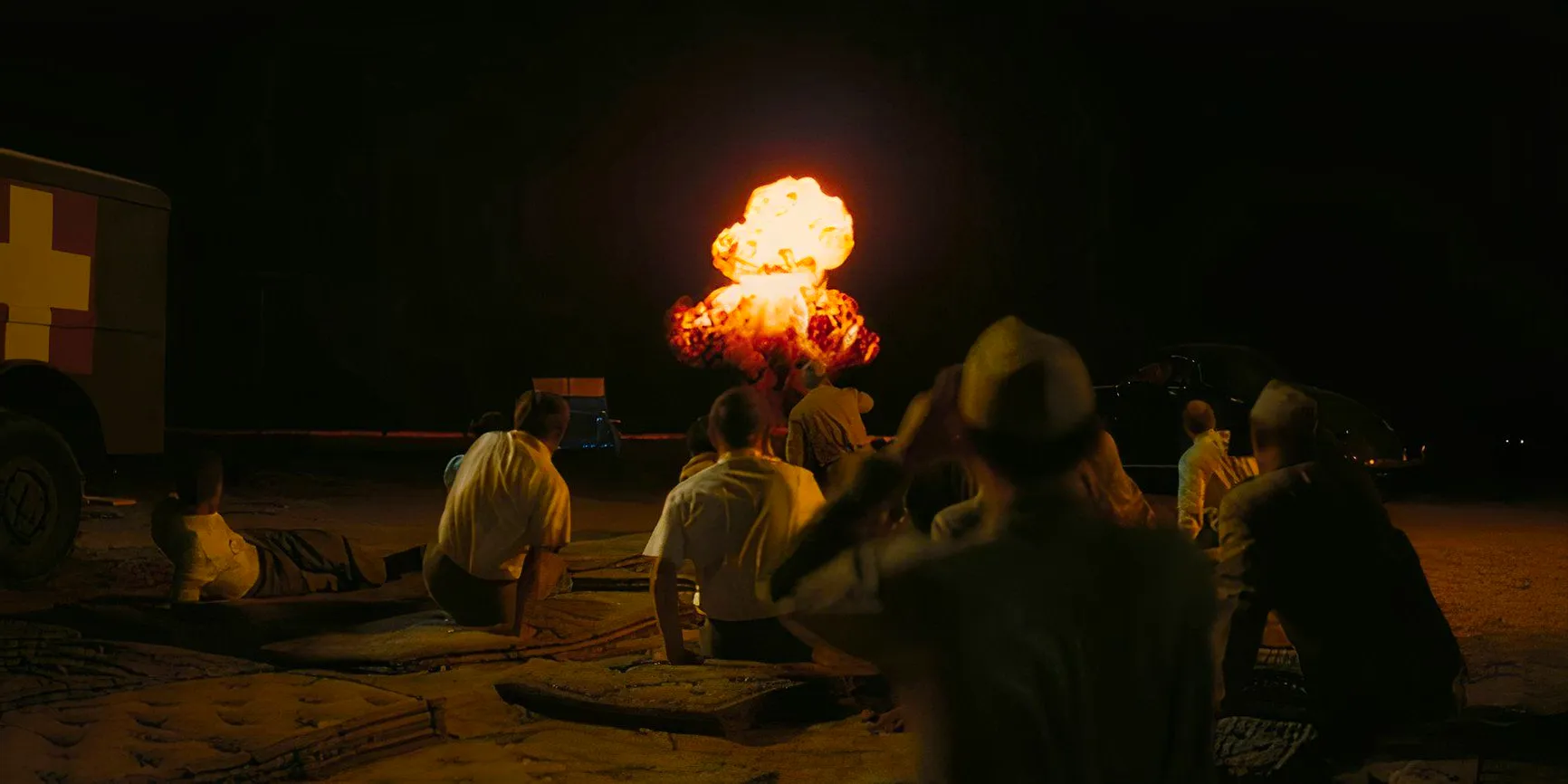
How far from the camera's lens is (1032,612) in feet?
6.77

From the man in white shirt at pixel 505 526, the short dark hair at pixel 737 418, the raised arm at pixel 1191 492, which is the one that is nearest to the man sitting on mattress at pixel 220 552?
the man in white shirt at pixel 505 526

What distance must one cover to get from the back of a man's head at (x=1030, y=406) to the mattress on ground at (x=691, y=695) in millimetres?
4150

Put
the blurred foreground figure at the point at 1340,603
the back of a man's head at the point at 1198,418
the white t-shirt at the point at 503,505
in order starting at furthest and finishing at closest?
1. the back of a man's head at the point at 1198,418
2. the white t-shirt at the point at 503,505
3. the blurred foreground figure at the point at 1340,603

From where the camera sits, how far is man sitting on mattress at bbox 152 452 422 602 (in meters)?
8.30

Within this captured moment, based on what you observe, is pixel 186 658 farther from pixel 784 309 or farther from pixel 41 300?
pixel 784 309

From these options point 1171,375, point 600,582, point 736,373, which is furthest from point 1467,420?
point 600,582

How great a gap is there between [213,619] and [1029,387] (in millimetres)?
7075

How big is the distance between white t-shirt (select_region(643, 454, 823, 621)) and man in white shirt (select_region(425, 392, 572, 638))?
1153 millimetres

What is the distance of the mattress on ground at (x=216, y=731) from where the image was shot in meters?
5.22

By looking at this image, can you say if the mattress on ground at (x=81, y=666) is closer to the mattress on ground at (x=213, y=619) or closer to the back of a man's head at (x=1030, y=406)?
the mattress on ground at (x=213, y=619)

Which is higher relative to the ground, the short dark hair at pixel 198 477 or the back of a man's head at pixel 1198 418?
the back of a man's head at pixel 1198 418

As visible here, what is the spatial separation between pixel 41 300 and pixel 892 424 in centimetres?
2187

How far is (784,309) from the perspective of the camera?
901 inches

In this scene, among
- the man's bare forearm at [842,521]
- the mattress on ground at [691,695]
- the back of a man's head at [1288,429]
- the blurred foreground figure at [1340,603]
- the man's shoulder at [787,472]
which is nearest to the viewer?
the man's bare forearm at [842,521]
